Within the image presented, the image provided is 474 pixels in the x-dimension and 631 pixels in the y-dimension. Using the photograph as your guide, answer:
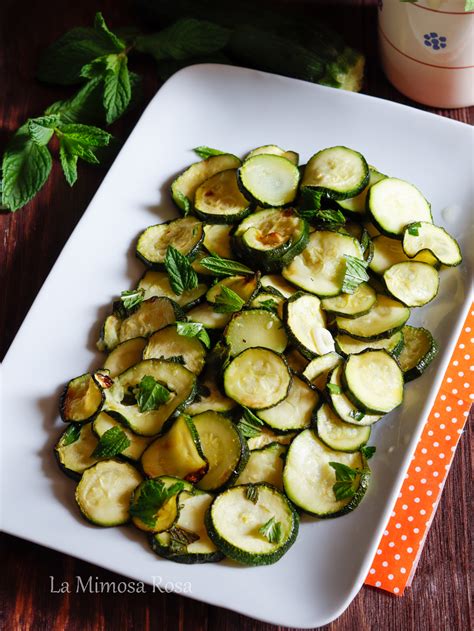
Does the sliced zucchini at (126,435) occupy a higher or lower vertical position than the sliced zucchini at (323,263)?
lower

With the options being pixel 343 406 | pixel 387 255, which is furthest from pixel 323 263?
pixel 343 406

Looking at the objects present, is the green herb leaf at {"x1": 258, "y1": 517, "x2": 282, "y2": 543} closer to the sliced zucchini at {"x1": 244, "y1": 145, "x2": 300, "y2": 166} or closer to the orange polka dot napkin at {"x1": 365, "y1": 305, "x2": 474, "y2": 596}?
the orange polka dot napkin at {"x1": 365, "y1": 305, "x2": 474, "y2": 596}

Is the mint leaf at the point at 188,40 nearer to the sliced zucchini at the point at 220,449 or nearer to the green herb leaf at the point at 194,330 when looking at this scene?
the green herb leaf at the point at 194,330

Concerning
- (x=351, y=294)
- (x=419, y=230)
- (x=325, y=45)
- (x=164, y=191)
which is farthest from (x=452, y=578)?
(x=325, y=45)

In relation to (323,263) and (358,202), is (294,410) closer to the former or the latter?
(323,263)

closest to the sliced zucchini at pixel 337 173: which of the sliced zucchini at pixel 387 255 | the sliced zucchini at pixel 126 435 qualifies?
the sliced zucchini at pixel 387 255

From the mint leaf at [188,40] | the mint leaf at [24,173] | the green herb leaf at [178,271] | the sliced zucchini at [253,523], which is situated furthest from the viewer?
the mint leaf at [188,40]

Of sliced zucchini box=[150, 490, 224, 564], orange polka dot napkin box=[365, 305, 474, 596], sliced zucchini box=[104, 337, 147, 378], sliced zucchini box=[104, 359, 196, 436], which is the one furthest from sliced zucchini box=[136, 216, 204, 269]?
orange polka dot napkin box=[365, 305, 474, 596]
